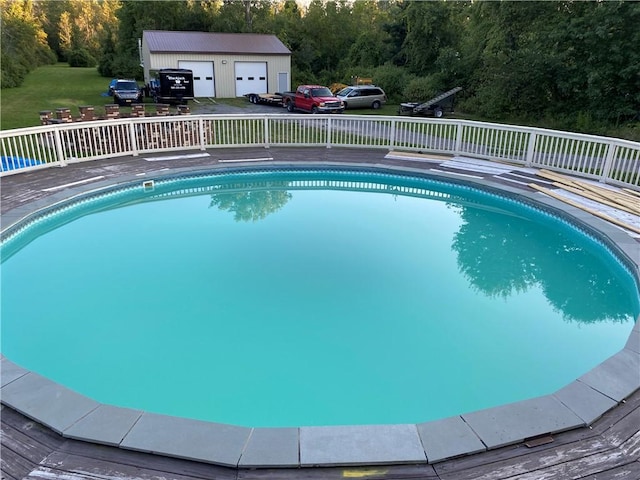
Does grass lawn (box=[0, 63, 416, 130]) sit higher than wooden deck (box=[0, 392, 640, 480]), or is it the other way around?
grass lawn (box=[0, 63, 416, 130])

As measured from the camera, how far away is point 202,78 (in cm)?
2431

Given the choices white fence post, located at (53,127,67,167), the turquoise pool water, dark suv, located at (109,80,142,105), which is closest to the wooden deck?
the turquoise pool water

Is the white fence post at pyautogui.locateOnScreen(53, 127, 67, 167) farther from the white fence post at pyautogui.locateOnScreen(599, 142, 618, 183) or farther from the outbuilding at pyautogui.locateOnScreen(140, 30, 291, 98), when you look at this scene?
the outbuilding at pyautogui.locateOnScreen(140, 30, 291, 98)

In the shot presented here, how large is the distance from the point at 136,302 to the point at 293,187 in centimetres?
488

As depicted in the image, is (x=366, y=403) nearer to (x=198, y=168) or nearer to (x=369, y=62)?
(x=198, y=168)

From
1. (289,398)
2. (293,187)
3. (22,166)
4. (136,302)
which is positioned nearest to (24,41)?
(22,166)

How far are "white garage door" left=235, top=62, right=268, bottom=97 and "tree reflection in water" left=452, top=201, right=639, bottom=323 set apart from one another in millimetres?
20298

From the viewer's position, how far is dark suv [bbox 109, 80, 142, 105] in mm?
19938

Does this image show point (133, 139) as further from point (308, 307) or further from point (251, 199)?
point (308, 307)

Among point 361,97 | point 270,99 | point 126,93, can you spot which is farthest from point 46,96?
point 361,97

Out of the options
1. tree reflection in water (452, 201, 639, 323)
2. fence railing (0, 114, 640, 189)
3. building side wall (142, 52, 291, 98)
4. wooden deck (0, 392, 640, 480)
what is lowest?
tree reflection in water (452, 201, 639, 323)

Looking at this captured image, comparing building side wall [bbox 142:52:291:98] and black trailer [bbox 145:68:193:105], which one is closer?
black trailer [bbox 145:68:193:105]

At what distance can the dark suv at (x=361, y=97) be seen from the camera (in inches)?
816

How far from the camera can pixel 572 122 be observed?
17.0 m
